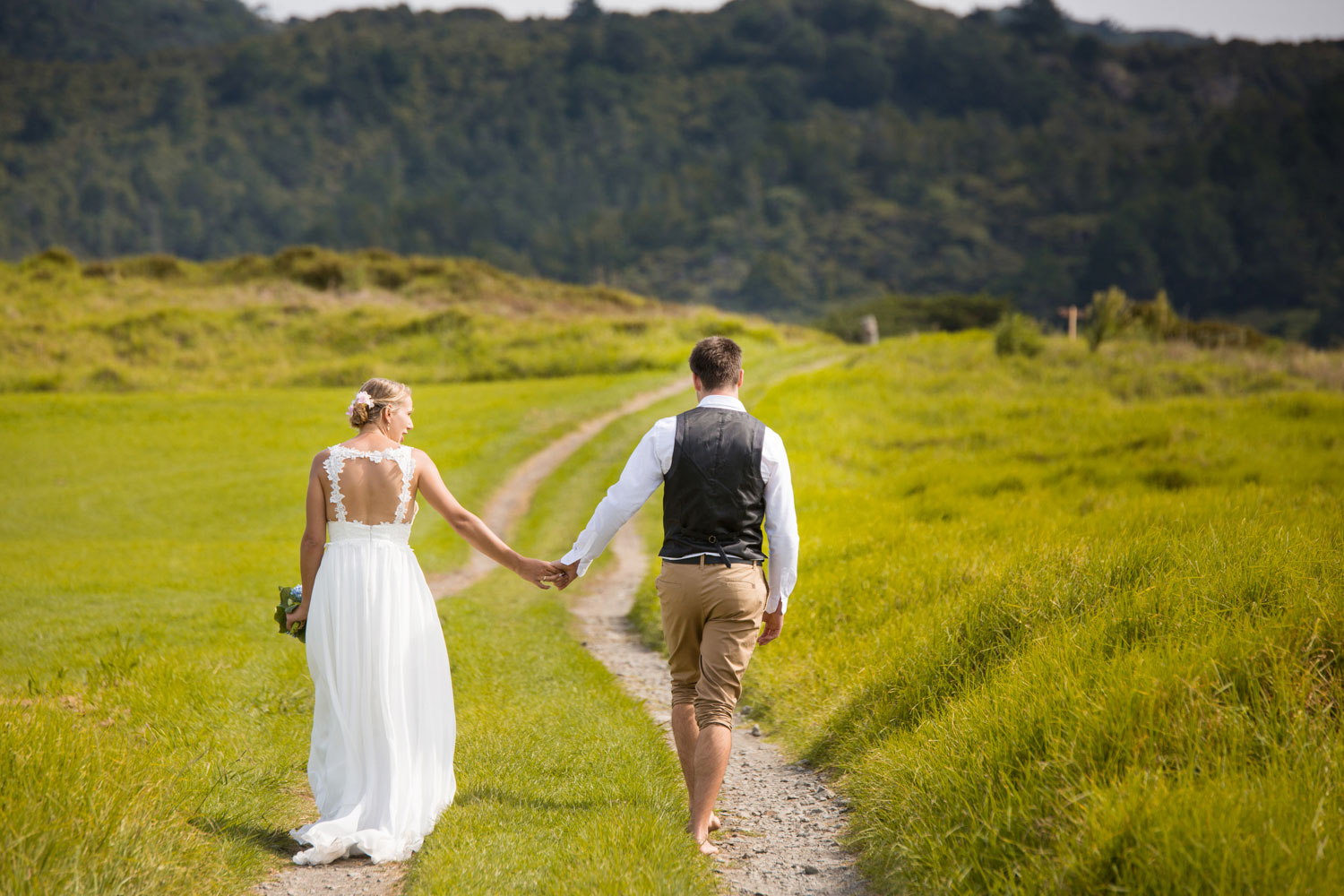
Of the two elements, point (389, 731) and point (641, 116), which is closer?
point (389, 731)

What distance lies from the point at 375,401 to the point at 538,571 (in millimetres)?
1363

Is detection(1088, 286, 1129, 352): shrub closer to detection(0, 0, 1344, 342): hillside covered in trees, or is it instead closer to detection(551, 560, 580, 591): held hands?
detection(551, 560, 580, 591): held hands

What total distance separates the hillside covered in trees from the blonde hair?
111641mm

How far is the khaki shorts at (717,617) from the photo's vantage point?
4.80 meters

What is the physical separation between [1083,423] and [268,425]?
848 inches

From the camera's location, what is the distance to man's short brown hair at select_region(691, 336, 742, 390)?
16.0ft

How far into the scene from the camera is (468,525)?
17.8ft

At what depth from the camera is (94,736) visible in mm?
4672

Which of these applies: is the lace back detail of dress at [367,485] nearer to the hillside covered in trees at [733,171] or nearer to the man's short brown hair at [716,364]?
the man's short brown hair at [716,364]

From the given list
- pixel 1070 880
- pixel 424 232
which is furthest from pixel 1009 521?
pixel 424 232

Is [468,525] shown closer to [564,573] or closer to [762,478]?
[564,573]

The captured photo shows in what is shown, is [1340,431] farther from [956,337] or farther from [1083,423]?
[956,337]

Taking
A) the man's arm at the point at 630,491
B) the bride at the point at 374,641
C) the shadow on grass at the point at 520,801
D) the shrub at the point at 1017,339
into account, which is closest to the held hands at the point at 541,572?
the man's arm at the point at 630,491

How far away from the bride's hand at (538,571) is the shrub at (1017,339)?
28095 mm
